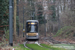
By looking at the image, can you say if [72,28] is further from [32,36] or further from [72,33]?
[32,36]

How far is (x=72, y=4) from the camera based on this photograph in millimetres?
26141

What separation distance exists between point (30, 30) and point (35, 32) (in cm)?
80

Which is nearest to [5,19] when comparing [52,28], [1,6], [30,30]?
[1,6]

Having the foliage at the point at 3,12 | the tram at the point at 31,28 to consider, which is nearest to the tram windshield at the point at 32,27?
the tram at the point at 31,28

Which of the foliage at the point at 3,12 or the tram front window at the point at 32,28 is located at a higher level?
the foliage at the point at 3,12

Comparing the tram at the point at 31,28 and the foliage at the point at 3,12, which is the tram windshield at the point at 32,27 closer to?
the tram at the point at 31,28

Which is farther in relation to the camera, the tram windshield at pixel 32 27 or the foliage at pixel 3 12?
the foliage at pixel 3 12

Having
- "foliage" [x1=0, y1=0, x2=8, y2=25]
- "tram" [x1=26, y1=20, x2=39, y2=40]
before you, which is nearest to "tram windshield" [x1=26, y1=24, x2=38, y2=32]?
"tram" [x1=26, y1=20, x2=39, y2=40]

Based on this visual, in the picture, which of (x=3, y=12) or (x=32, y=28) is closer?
(x=32, y=28)

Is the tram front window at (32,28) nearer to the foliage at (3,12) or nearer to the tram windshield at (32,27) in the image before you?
the tram windshield at (32,27)

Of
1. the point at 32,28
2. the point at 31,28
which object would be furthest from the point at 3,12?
the point at 32,28

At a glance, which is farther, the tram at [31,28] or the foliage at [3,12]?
the foliage at [3,12]

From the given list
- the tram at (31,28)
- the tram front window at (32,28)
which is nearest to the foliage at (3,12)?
the tram at (31,28)

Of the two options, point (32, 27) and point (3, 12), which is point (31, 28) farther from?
point (3, 12)
